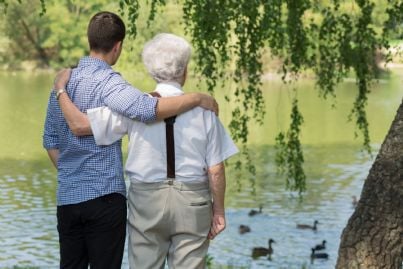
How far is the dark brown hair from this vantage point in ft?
10.3

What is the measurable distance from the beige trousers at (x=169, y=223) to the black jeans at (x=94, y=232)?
0.16 feet

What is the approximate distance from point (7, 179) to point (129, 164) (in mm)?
13097

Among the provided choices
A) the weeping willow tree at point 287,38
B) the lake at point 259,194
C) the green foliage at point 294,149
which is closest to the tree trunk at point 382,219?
Answer: the weeping willow tree at point 287,38

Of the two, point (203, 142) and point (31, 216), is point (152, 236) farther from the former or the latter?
point (31, 216)

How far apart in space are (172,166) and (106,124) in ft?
0.88

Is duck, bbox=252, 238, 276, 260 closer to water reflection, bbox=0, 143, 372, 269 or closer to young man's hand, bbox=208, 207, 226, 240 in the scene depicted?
water reflection, bbox=0, 143, 372, 269

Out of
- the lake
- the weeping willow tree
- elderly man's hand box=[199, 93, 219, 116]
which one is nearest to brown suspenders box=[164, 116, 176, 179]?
elderly man's hand box=[199, 93, 219, 116]

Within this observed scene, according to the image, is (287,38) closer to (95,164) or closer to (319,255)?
(319,255)

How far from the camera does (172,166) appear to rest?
3.13m

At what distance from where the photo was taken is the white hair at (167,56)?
10.1 feet

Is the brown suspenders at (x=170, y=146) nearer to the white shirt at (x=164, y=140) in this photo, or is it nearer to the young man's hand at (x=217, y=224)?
the white shirt at (x=164, y=140)

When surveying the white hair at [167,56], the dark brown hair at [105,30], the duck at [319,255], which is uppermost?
the dark brown hair at [105,30]

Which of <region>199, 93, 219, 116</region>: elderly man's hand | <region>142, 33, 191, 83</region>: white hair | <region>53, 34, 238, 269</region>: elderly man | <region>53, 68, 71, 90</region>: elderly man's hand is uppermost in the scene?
<region>142, 33, 191, 83</region>: white hair

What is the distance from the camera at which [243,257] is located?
10469 millimetres
